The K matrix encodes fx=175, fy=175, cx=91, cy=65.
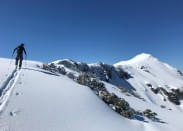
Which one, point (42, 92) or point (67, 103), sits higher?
point (42, 92)

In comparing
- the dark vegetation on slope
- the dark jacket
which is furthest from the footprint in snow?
the dark jacket

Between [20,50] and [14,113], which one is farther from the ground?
[20,50]

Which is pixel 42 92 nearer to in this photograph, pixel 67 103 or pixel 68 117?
pixel 67 103

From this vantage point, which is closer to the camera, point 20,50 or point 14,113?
point 14,113

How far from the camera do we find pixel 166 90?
76312mm

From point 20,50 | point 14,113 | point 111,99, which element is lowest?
point 14,113

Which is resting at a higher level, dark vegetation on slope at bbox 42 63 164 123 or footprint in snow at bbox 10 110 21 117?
dark vegetation on slope at bbox 42 63 164 123

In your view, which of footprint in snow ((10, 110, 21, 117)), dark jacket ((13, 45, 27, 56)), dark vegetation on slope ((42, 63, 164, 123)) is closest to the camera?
footprint in snow ((10, 110, 21, 117))

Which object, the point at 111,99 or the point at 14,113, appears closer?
the point at 14,113

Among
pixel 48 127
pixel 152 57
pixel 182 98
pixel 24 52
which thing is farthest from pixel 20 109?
pixel 152 57

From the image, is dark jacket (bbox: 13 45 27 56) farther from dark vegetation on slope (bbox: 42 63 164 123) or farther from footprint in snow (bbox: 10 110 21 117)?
footprint in snow (bbox: 10 110 21 117)

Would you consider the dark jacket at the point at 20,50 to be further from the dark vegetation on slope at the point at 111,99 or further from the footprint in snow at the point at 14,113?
the footprint in snow at the point at 14,113

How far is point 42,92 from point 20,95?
1.33m

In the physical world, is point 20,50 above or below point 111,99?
above
